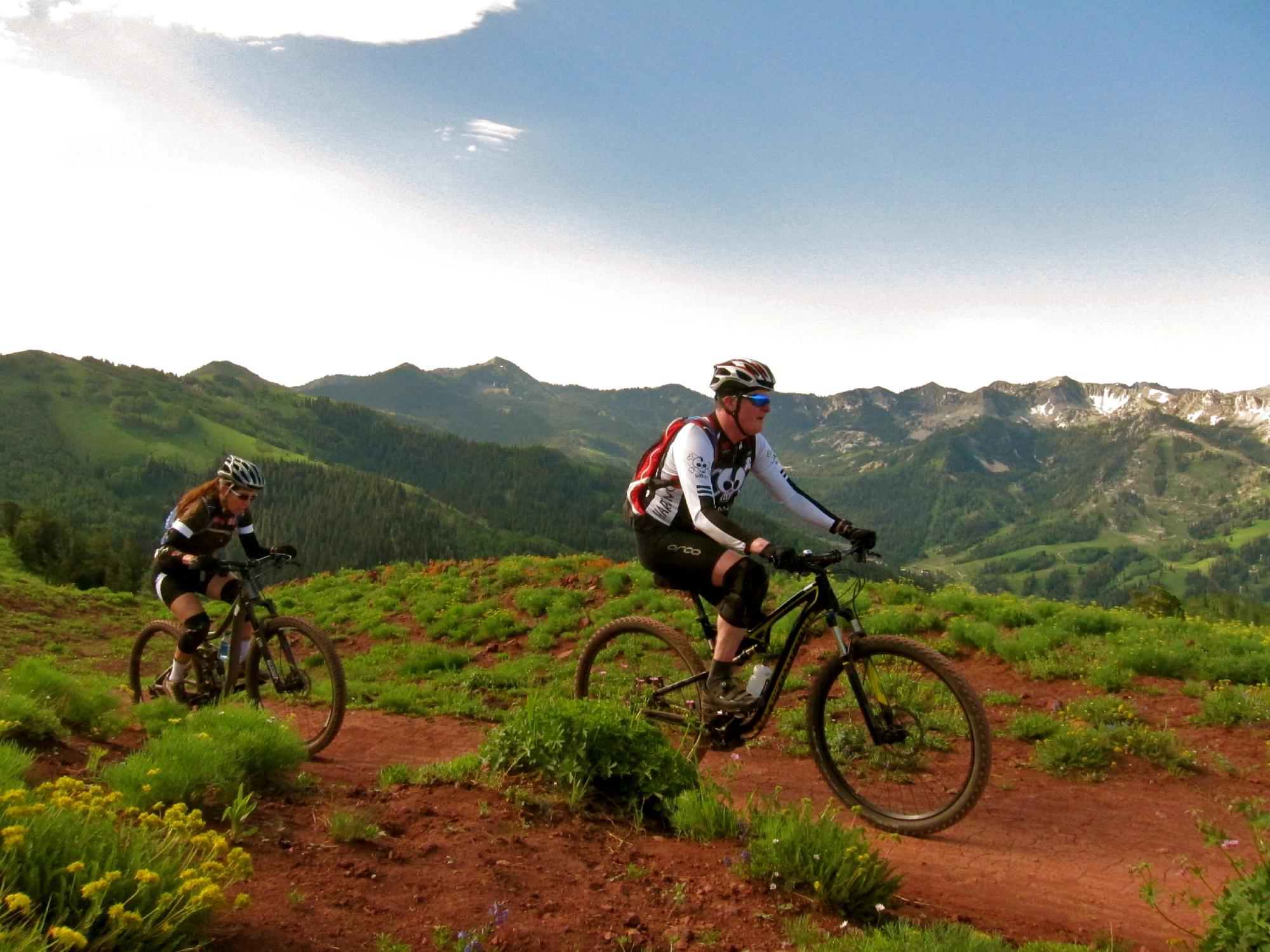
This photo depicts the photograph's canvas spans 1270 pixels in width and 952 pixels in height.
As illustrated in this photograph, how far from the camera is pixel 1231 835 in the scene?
6.79 m

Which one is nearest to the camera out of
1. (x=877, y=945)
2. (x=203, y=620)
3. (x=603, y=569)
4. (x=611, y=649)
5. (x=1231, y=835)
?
(x=877, y=945)

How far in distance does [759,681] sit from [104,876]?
4774mm

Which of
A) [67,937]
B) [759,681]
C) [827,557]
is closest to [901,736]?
[759,681]

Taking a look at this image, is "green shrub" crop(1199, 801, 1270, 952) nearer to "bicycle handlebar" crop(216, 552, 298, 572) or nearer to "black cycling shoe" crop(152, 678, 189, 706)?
"bicycle handlebar" crop(216, 552, 298, 572)

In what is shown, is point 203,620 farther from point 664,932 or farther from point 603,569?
point 603,569

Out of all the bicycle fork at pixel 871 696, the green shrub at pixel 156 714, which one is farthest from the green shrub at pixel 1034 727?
the green shrub at pixel 156 714

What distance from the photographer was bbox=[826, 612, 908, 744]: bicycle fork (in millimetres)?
6145

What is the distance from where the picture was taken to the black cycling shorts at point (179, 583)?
29.2ft

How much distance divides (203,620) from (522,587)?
11.0 m

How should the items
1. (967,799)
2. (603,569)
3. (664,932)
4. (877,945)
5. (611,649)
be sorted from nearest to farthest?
(877,945)
(664,932)
(967,799)
(611,649)
(603,569)

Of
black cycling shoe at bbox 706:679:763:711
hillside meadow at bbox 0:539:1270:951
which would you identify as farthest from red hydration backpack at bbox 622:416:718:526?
hillside meadow at bbox 0:539:1270:951

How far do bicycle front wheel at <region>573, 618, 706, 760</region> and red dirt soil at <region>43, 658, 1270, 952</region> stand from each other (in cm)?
129

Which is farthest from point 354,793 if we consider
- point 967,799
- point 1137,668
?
point 1137,668

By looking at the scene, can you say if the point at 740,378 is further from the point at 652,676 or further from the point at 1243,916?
the point at 1243,916
